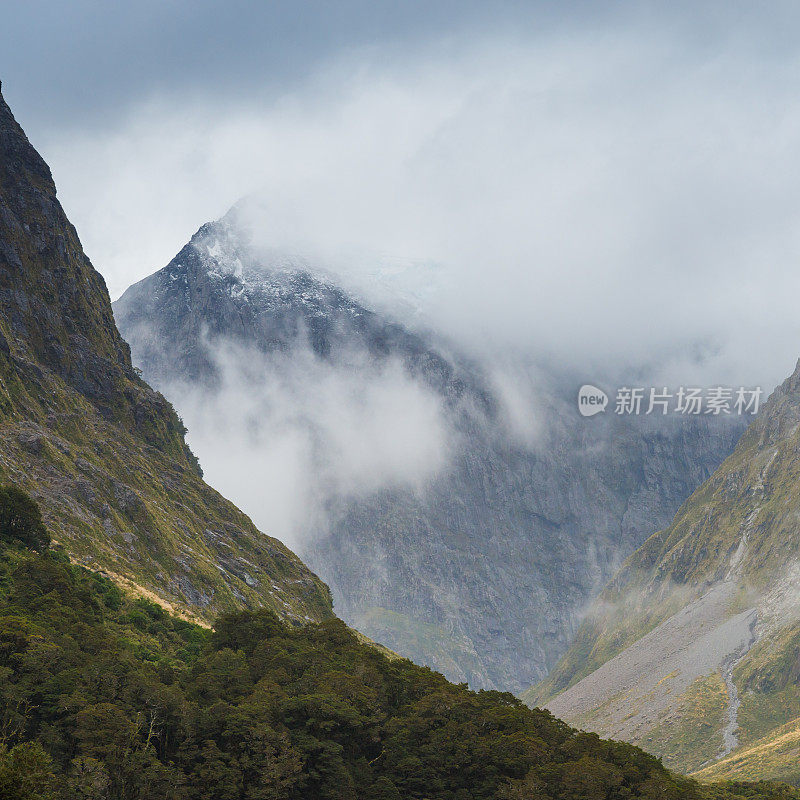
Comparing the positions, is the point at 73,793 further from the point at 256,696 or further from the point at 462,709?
the point at 462,709

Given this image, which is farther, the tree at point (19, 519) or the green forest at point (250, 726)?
the tree at point (19, 519)

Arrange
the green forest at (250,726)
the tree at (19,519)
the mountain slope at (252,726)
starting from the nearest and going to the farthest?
1. the green forest at (250,726)
2. the mountain slope at (252,726)
3. the tree at (19,519)

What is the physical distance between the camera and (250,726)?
359 feet

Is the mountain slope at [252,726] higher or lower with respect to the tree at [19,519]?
lower

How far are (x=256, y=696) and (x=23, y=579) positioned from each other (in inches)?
1680

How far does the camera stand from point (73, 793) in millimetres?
88312

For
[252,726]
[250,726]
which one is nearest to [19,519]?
[252,726]

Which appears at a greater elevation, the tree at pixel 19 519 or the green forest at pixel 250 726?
the tree at pixel 19 519

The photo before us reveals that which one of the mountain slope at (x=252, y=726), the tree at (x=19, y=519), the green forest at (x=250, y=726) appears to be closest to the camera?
the green forest at (x=250, y=726)

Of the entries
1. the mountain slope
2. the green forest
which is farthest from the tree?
the mountain slope

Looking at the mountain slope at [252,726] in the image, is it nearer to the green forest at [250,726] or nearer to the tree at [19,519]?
the green forest at [250,726]

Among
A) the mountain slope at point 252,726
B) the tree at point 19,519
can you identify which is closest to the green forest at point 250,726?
the mountain slope at point 252,726

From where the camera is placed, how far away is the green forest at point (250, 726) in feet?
320

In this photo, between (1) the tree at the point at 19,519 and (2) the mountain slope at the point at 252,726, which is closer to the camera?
(2) the mountain slope at the point at 252,726
